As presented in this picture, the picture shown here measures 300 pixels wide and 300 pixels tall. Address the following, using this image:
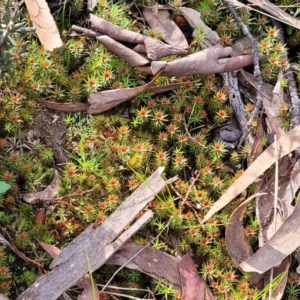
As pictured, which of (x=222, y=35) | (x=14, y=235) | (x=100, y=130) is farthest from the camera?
(x=222, y=35)

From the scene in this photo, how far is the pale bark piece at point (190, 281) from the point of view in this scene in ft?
9.74

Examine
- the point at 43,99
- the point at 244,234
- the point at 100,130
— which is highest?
the point at 43,99

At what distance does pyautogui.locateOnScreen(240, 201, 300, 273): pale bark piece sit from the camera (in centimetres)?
297

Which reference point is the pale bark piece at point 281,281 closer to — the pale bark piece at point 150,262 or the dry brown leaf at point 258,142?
the pale bark piece at point 150,262

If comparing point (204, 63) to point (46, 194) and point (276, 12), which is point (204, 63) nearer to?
point (276, 12)

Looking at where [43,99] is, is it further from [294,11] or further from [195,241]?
[294,11]

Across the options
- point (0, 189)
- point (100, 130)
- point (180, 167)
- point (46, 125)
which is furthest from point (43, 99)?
point (180, 167)

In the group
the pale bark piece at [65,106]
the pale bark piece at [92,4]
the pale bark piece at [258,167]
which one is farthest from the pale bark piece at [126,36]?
the pale bark piece at [258,167]

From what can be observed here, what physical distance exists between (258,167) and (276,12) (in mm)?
1052

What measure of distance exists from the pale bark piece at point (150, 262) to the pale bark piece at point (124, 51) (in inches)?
41.2

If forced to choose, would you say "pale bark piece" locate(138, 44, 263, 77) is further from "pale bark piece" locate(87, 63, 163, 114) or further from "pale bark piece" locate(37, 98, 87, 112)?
"pale bark piece" locate(37, 98, 87, 112)

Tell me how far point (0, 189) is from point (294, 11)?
217 cm

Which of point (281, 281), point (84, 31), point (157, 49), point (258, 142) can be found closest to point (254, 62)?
point (258, 142)

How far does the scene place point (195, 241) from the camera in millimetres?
3072
